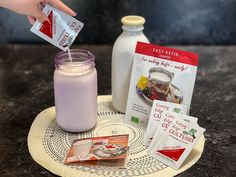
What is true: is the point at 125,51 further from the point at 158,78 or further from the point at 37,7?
the point at 37,7

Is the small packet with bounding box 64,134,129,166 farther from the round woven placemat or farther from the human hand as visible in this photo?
the human hand

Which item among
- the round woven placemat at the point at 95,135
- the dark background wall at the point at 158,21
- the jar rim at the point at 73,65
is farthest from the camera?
the dark background wall at the point at 158,21

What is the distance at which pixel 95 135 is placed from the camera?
103 centimetres

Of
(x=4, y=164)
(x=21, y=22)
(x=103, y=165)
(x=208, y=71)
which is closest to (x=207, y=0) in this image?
(x=208, y=71)

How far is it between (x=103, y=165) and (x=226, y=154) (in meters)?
0.28

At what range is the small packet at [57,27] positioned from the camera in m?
0.97

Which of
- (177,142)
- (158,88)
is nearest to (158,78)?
(158,88)

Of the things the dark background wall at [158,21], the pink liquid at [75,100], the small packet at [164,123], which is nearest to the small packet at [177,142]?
the small packet at [164,123]

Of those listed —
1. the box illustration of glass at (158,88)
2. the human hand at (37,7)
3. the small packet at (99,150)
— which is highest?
the human hand at (37,7)

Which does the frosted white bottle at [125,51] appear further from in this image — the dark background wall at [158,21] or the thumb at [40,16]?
the dark background wall at [158,21]

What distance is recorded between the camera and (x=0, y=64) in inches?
57.1

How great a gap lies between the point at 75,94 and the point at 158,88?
200 mm

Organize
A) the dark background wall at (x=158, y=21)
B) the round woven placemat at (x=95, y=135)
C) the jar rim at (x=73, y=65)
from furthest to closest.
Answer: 1. the dark background wall at (x=158, y=21)
2. the jar rim at (x=73, y=65)
3. the round woven placemat at (x=95, y=135)

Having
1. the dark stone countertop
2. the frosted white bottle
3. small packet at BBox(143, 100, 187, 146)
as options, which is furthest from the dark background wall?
small packet at BBox(143, 100, 187, 146)
